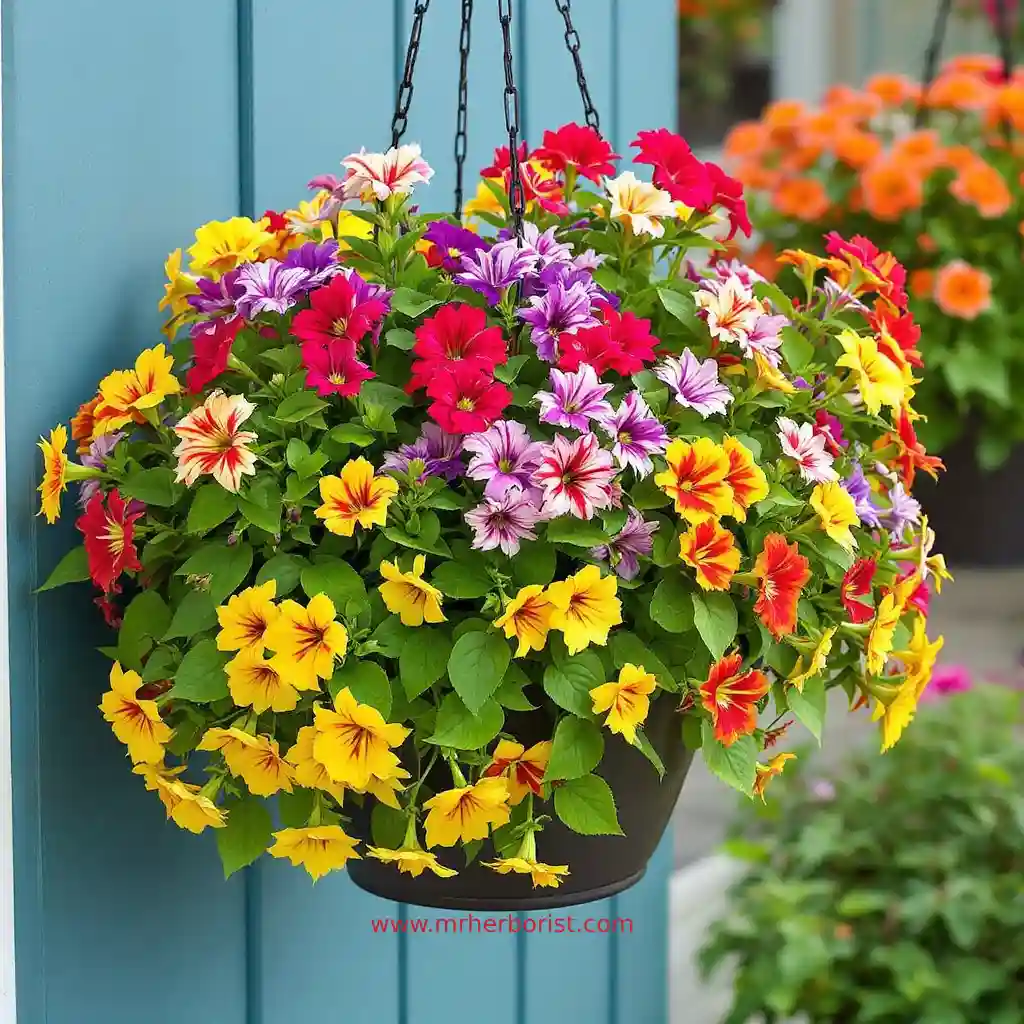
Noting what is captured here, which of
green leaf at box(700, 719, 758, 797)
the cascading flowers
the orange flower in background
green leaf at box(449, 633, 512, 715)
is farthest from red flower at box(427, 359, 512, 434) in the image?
the orange flower in background

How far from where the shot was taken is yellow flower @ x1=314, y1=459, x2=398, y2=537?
2.10ft

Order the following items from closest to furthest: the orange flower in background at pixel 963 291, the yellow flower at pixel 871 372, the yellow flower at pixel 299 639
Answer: the yellow flower at pixel 299 639 < the yellow flower at pixel 871 372 < the orange flower in background at pixel 963 291

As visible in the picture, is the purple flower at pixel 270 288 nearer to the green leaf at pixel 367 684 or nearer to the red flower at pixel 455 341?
the red flower at pixel 455 341

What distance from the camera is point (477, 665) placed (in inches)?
25.4

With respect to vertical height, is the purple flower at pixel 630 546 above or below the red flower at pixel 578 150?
below

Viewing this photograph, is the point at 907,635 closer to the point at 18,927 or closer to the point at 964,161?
the point at 18,927

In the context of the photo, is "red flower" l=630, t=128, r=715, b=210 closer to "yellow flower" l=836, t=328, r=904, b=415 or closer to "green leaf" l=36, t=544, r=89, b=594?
"yellow flower" l=836, t=328, r=904, b=415

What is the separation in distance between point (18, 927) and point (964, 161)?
105 centimetres

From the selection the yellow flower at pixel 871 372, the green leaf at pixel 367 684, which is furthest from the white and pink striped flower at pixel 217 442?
the yellow flower at pixel 871 372

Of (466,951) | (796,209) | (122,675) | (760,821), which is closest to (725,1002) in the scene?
(760,821)

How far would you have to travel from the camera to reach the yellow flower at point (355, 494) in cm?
64

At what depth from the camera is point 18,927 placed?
2.50ft

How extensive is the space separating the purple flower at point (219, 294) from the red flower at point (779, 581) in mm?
306

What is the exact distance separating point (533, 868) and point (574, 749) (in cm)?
6
